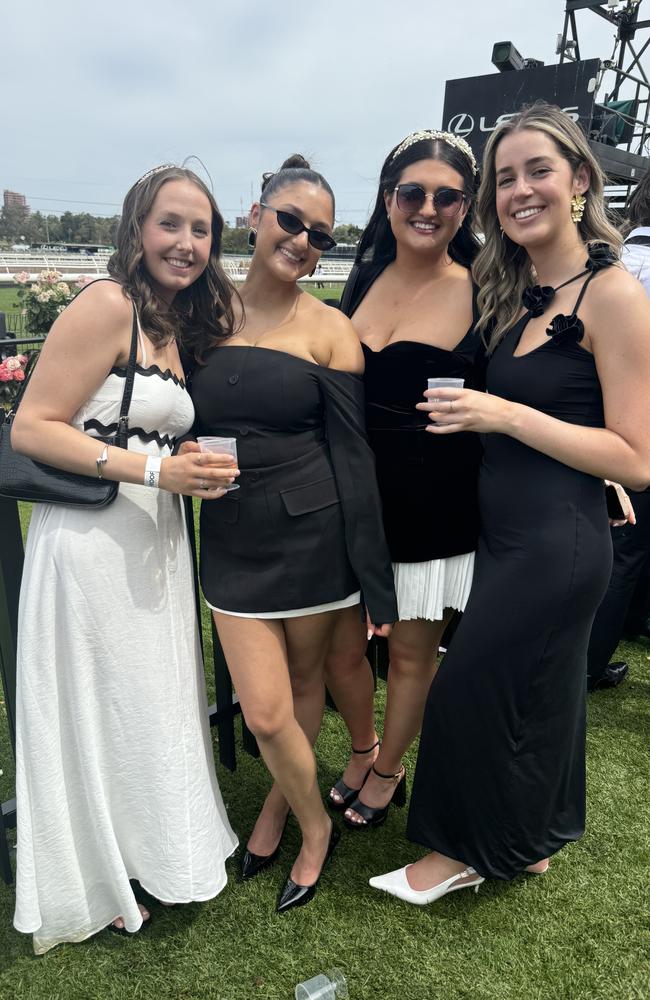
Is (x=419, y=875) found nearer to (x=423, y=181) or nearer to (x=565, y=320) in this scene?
(x=565, y=320)

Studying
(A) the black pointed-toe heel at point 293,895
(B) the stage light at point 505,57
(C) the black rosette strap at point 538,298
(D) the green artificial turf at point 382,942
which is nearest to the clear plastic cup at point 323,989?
(D) the green artificial turf at point 382,942

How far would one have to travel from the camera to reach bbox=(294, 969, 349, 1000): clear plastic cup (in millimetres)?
2049

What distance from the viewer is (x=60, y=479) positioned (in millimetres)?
1889

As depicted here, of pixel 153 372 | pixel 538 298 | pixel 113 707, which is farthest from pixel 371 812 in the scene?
pixel 538 298

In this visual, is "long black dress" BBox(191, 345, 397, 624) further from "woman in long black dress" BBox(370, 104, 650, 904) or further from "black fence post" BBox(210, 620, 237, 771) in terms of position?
"black fence post" BBox(210, 620, 237, 771)

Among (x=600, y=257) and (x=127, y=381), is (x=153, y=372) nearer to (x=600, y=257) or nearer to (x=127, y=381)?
(x=127, y=381)

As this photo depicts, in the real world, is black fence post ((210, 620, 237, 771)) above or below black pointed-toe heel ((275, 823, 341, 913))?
above

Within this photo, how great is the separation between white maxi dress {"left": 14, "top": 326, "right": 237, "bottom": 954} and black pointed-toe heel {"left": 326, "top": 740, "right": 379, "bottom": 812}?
0.74 m

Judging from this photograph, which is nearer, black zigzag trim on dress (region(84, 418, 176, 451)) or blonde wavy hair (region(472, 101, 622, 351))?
black zigzag trim on dress (region(84, 418, 176, 451))

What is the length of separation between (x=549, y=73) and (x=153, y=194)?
8808mm

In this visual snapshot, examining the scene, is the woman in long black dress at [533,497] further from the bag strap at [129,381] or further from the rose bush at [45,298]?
the rose bush at [45,298]

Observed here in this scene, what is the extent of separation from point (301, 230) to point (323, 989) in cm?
238

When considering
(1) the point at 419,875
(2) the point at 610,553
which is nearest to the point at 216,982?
(1) the point at 419,875

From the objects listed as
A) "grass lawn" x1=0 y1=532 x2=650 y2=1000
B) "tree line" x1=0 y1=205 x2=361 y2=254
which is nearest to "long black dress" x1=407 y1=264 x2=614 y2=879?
"grass lawn" x1=0 y1=532 x2=650 y2=1000
